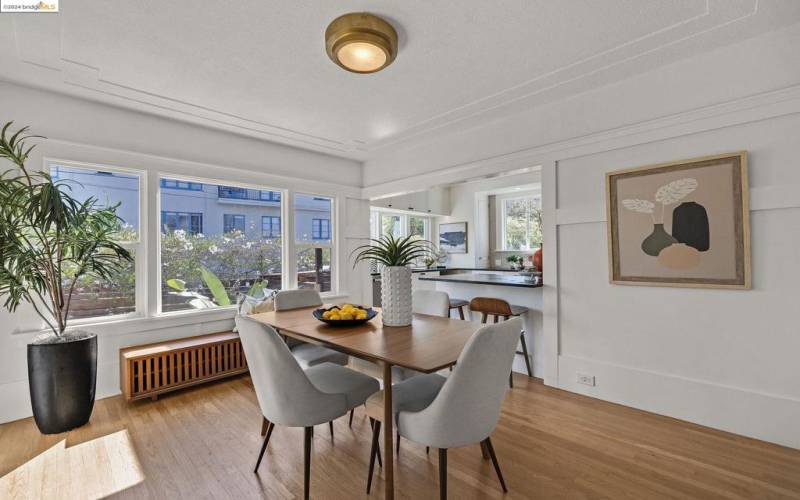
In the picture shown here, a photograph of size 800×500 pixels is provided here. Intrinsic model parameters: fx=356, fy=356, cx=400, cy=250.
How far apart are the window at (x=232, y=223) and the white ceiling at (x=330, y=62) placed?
1091 millimetres

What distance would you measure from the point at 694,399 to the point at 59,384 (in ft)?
14.6

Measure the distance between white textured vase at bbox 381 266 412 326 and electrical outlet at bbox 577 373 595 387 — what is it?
1.86 meters

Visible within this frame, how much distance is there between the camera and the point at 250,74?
8.66 ft

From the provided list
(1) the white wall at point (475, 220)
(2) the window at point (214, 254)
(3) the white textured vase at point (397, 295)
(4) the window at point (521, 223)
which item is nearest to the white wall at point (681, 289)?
(3) the white textured vase at point (397, 295)

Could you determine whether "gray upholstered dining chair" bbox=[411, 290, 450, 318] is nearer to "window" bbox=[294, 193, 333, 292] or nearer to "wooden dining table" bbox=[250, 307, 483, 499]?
"wooden dining table" bbox=[250, 307, 483, 499]

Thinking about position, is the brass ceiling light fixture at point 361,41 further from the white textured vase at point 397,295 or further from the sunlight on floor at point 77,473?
the sunlight on floor at point 77,473

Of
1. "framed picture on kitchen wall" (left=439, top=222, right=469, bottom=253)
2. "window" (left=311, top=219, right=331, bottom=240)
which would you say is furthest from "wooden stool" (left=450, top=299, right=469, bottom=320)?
"framed picture on kitchen wall" (left=439, top=222, right=469, bottom=253)

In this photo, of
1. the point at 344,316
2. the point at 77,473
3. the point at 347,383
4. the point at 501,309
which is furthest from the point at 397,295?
the point at 77,473

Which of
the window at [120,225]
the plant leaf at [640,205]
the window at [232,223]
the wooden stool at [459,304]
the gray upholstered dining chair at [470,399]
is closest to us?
the gray upholstered dining chair at [470,399]

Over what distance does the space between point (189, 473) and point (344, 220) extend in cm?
349

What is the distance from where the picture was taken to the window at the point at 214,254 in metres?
3.62

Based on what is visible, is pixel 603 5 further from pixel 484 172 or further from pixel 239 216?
pixel 239 216

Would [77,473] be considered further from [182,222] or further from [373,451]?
[182,222]

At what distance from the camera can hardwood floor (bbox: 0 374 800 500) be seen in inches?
72.9
